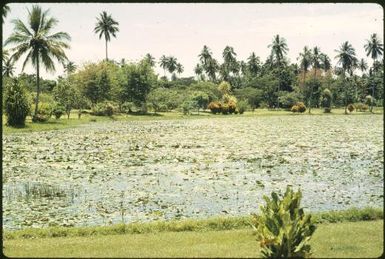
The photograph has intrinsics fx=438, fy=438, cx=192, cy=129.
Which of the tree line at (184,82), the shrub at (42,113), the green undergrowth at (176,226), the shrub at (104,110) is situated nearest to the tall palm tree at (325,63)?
the tree line at (184,82)

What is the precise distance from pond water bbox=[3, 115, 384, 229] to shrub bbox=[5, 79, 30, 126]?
872 centimetres

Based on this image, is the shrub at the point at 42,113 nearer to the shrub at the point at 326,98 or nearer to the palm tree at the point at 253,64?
the shrub at the point at 326,98

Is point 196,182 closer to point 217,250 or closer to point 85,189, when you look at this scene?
point 85,189

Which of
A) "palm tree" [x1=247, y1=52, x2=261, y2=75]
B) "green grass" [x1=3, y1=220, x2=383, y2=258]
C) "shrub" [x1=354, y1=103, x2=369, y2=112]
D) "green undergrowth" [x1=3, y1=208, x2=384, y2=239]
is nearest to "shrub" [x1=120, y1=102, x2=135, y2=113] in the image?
"shrub" [x1=354, y1=103, x2=369, y2=112]

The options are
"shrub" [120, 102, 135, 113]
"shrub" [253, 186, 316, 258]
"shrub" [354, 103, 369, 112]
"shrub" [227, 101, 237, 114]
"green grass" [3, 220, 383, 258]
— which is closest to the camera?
"shrub" [253, 186, 316, 258]

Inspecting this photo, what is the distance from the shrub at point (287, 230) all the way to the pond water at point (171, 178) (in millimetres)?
4903

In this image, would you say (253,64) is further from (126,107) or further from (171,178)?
(171,178)

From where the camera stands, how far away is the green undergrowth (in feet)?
32.8

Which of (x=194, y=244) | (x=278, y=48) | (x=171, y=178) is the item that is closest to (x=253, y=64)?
(x=278, y=48)

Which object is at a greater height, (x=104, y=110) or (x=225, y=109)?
(x=225, y=109)

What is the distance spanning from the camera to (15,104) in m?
38.3

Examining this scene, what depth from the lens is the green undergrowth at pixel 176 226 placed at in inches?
394

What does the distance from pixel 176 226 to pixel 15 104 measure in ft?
105

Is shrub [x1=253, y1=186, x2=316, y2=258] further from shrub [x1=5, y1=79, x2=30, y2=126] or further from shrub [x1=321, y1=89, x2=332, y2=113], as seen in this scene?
shrub [x1=321, y1=89, x2=332, y2=113]
